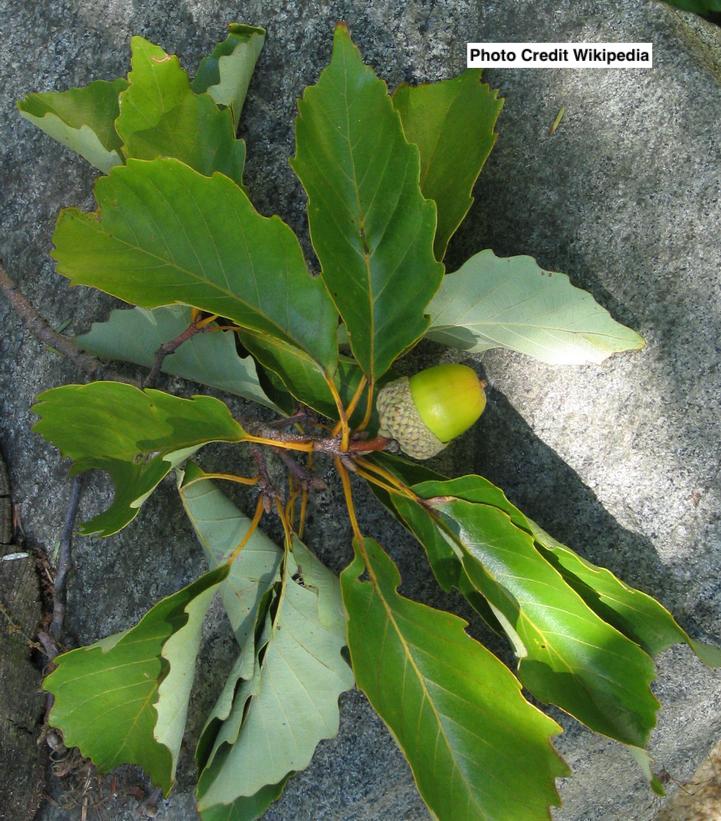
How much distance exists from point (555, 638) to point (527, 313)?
13.0 inches

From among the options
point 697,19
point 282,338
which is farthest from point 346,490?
point 697,19

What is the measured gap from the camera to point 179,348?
938mm

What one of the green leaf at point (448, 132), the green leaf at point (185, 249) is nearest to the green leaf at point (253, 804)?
the green leaf at point (185, 249)

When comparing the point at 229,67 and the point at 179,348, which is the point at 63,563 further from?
the point at 229,67

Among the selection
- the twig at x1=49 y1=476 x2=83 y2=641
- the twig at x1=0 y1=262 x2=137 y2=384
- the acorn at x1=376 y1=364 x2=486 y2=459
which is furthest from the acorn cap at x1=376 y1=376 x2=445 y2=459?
the twig at x1=49 y1=476 x2=83 y2=641

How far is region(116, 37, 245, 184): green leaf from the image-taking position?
859 millimetres

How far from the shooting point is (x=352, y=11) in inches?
39.5

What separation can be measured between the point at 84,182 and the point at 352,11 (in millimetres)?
426

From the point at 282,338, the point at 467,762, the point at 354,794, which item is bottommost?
the point at 354,794

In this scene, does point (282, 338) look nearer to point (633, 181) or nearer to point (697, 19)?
point (633, 181)

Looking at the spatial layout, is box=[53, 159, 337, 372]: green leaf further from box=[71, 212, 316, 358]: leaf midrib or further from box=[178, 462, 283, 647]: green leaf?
box=[178, 462, 283, 647]: green leaf

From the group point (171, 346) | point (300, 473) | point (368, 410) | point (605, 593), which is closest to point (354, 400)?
point (368, 410)

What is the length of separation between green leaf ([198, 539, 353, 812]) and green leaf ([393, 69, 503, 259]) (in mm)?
411

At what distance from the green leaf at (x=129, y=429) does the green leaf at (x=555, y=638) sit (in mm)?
275
